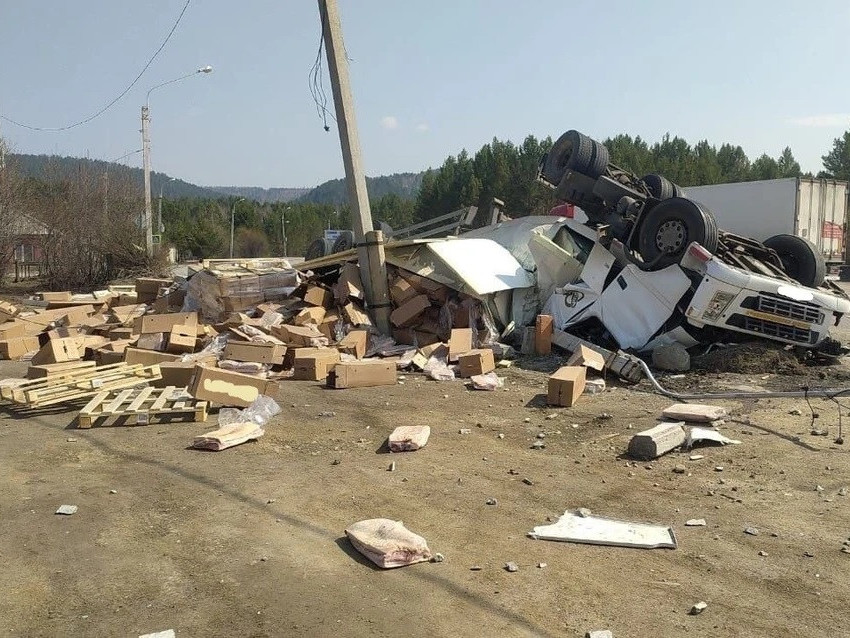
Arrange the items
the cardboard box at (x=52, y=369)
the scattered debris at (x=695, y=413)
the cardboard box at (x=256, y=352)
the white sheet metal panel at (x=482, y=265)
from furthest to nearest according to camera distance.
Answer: the white sheet metal panel at (x=482, y=265) → the cardboard box at (x=256, y=352) → the cardboard box at (x=52, y=369) → the scattered debris at (x=695, y=413)

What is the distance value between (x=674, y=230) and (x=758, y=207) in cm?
1098

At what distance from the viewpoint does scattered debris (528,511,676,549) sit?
4133mm

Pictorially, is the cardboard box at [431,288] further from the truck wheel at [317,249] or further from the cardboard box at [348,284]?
the truck wheel at [317,249]

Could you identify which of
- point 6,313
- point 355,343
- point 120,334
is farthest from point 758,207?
point 6,313

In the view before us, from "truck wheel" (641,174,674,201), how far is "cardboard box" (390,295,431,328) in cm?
368

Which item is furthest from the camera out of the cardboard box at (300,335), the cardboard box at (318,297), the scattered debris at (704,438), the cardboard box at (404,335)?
the cardboard box at (318,297)

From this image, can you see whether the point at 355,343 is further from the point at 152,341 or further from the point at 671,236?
the point at 671,236

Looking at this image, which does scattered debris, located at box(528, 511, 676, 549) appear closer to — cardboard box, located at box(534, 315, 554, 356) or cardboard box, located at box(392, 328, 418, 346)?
cardboard box, located at box(534, 315, 554, 356)

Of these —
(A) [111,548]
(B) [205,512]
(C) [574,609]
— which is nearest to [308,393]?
(B) [205,512]

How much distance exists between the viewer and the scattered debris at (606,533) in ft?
13.6

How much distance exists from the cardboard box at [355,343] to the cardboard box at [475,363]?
1677 millimetres

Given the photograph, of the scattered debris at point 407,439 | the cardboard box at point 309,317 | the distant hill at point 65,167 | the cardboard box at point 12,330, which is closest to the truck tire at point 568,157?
the cardboard box at point 309,317

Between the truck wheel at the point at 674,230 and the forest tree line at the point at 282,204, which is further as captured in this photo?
the forest tree line at the point at 282,204

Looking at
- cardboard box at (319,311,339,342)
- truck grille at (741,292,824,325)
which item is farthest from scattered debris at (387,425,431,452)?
truck grille at (741,292,824,325)
